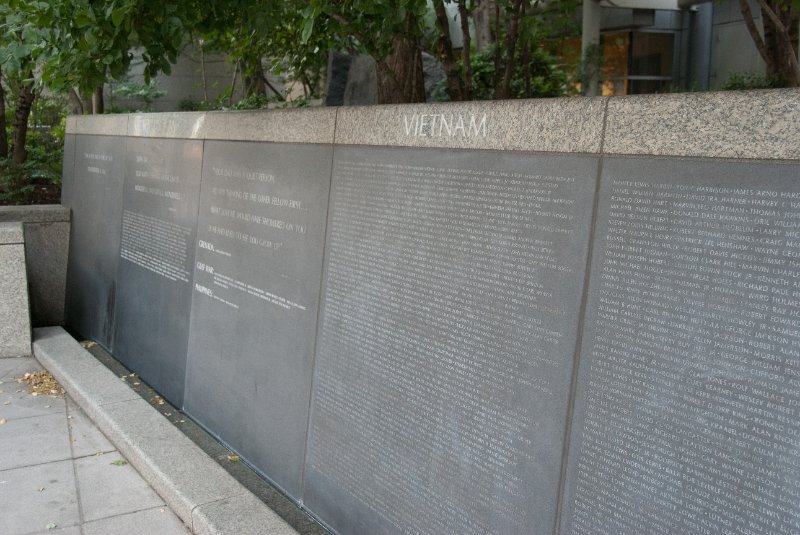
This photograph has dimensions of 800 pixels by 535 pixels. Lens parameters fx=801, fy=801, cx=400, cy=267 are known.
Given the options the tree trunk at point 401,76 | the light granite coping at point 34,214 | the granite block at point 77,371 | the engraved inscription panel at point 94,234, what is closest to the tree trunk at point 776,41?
the tree trunk at point 401,76

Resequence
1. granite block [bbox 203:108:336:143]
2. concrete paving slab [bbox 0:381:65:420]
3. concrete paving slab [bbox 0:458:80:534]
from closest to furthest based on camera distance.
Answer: concrete paving slab [bbox 0:458:80:534], granite block [bbox 203:108:336:143], concrete paving slab [bbox 0:381:65:420]

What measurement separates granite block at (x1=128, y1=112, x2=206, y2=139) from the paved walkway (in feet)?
8.25

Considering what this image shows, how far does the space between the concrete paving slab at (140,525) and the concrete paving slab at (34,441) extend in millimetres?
1116

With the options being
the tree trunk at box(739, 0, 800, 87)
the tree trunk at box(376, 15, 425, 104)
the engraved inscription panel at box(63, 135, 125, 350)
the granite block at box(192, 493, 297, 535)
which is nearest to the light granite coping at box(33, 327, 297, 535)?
the granite block at box(192, 493, 297, 535)

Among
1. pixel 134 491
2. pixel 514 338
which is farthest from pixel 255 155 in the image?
pixel 514 338

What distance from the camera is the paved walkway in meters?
4.76

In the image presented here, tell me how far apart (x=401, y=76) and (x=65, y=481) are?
171 inches

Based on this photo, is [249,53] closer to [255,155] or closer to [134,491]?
[255,155]

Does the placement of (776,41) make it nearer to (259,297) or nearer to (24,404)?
(259,297)

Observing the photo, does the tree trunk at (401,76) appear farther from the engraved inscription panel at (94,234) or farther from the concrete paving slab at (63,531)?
the concrete paving slab at (63,531)

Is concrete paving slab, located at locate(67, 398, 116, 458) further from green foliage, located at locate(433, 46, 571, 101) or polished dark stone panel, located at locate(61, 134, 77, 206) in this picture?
green foliage, located at locate(433, 46, 571, 101)

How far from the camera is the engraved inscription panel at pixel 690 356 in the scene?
268 cm

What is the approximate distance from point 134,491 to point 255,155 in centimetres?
246

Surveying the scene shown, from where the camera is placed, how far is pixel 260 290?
18.4 ft
